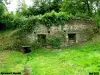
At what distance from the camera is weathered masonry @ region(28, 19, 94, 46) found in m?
22.3

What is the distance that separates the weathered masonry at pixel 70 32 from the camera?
22273mm

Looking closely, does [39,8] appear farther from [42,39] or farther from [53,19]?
[42,39]

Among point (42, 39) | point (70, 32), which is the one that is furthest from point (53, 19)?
point (42, 39)

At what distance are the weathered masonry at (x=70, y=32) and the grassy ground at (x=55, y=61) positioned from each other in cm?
151

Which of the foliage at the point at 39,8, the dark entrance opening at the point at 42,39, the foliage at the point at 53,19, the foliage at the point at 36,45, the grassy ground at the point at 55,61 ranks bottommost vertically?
the grassy ground at the point at 55,61

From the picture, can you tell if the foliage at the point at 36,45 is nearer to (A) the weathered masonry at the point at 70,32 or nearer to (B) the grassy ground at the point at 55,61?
(A) the weathered masonry at the point at 70,32

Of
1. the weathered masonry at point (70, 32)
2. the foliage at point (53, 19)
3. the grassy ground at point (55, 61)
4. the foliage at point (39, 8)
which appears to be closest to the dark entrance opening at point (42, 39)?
the weathered masonry at point (70, 32)

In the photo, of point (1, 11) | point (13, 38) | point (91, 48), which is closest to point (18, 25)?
point (13, 38)

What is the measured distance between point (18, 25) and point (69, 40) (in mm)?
4663

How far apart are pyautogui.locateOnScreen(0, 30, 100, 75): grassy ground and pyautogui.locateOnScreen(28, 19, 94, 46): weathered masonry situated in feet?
4.94

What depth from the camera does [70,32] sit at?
22609 mm

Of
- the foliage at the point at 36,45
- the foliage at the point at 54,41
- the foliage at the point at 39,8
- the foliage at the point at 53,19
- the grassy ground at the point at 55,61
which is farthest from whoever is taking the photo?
the foliage at the point at 39,8

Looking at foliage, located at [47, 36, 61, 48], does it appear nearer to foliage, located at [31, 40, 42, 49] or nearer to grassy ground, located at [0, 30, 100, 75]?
foliage, located at [31, 40, 42, 49]

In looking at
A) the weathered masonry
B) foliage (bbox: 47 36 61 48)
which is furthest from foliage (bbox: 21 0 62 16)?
foliage (bbox: 47 36 61 48)
